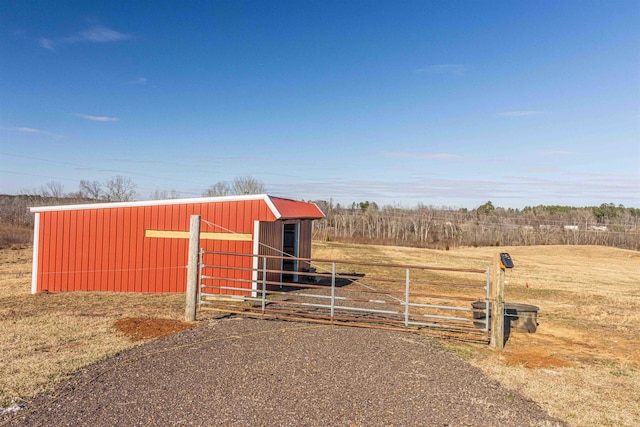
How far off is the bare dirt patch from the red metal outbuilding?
3997 millimetres

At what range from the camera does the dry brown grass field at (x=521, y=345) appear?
Answer: 15.6 ft

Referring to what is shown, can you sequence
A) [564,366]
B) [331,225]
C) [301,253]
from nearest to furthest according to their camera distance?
[564,366], [301,253], [331,225]

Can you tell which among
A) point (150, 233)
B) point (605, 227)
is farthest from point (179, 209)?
point (605, 227)

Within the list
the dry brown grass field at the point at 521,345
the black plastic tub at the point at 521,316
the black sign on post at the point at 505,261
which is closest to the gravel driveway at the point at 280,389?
the dry brown grass field at the point at 521,345

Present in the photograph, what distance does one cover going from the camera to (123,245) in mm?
12031

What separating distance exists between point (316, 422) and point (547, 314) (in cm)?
878

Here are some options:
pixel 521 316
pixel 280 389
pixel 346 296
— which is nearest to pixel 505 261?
pixel 521 316

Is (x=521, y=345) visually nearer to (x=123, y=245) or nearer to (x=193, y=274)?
(x=193, y=274)

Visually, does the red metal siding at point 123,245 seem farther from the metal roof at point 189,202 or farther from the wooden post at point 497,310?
the wooden post at point 497,310

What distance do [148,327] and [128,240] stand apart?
548 cm

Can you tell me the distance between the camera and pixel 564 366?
20.0 ft

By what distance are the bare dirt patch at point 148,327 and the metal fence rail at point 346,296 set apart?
967 millimetres

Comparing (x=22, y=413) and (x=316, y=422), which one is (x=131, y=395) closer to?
(x=22, y=413)

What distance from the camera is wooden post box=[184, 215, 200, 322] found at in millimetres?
7891
